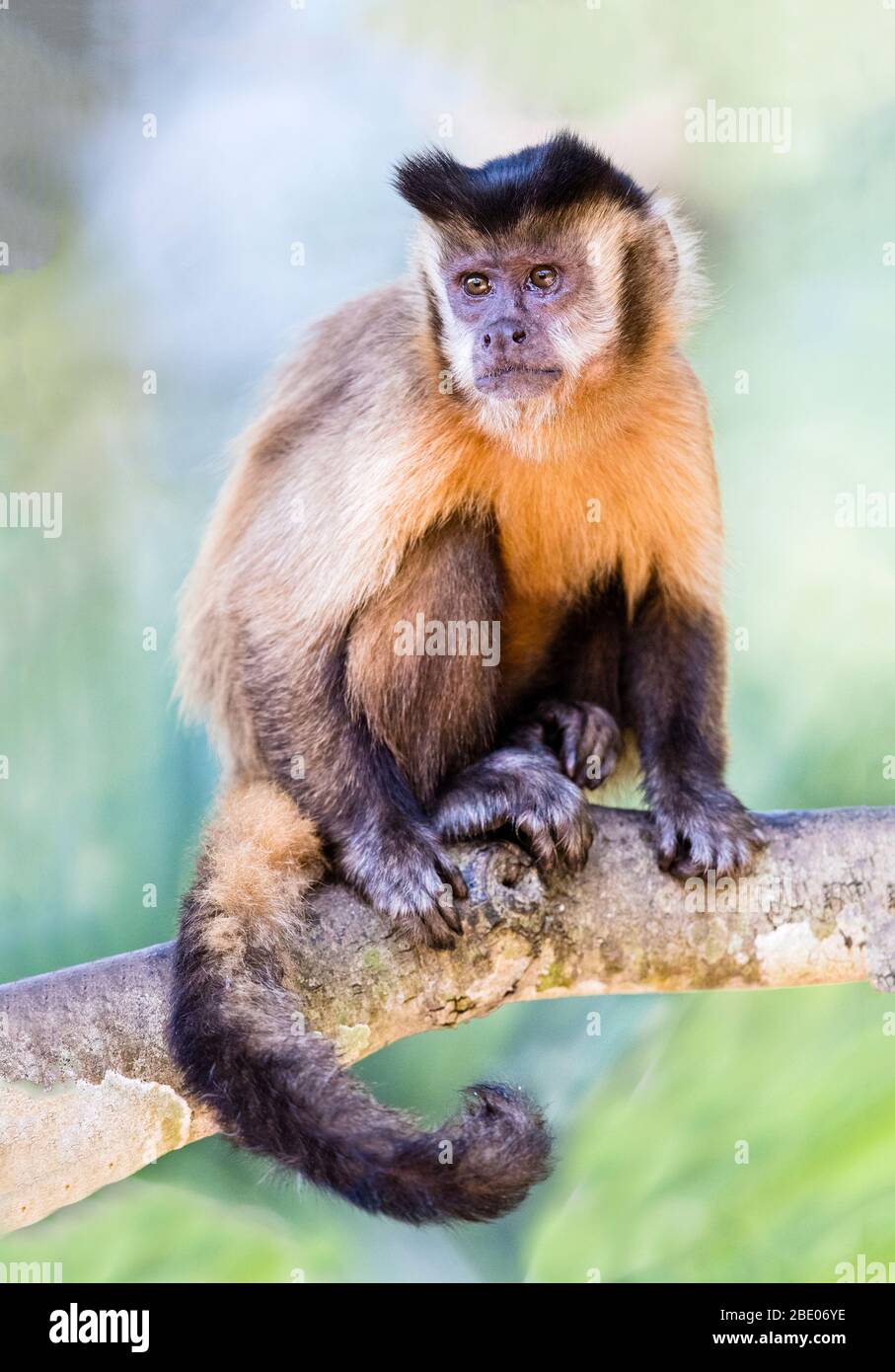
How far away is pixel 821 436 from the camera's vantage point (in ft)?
13.1

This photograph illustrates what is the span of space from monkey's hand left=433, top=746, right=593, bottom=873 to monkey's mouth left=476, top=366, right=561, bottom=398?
82 centimetres

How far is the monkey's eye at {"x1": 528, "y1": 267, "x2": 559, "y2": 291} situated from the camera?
2.88 m

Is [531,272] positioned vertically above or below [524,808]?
above

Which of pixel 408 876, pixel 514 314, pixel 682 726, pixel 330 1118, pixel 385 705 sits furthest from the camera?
pixel 682 726

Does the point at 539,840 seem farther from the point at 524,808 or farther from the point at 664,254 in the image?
the point at 664,254

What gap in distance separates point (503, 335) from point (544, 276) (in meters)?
0.21

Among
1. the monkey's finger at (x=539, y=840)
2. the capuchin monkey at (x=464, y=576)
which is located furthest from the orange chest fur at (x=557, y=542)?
the monkey's finger at (x=539, y=840)

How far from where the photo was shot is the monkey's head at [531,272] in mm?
2818

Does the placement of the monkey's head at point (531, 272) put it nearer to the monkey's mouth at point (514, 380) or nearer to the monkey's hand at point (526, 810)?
the monkey's mouth at point (514, 380)

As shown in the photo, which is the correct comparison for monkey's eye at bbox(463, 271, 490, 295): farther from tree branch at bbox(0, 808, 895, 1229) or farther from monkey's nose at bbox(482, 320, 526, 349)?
tree branch at bbox(0, 808, 895, 1229)

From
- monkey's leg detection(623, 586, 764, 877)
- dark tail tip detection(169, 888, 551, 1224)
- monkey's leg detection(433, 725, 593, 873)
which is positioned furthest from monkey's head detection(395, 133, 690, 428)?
dark tail tip detection(169, 888, 551, 1224)

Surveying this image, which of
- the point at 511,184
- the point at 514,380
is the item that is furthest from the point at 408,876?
the point at 511,184

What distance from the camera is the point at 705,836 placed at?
2895 mm
